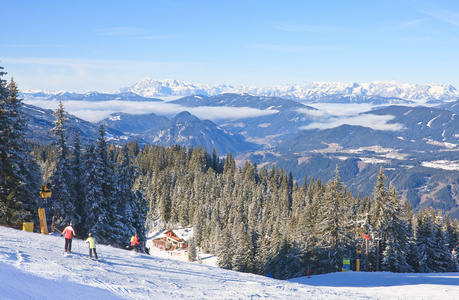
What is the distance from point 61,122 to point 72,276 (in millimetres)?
19942

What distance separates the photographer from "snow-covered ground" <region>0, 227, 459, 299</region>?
48.6ft

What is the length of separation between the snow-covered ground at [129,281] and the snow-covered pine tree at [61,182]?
21.7ft

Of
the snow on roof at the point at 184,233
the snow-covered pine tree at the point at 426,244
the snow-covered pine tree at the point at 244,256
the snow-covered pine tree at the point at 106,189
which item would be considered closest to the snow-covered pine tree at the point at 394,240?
the snow-covered pine tree at the point at 426,244

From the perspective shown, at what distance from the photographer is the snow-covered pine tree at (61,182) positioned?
31906 mm

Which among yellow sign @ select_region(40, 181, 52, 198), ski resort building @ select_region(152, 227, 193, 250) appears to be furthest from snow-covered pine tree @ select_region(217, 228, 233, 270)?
yellow sign @ select_region(40, 181, 52, 198)

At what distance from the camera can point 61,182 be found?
32.1 metres

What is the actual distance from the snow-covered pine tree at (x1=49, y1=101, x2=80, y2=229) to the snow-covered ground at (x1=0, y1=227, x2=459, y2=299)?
662 centimetres

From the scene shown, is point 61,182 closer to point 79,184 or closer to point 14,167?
point 79,184

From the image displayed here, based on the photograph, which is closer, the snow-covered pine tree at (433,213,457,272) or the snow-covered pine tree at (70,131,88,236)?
the snow-covered pine tree at (70,131,88,236)

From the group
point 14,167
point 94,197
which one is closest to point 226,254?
point 94,197

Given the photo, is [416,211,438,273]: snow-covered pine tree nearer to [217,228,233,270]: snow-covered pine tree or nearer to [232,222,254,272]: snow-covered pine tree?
[232,222,254,272]: snow-covered pine tree

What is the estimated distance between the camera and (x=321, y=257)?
44.4 m

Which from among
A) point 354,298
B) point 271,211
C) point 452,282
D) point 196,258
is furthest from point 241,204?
point 354,298

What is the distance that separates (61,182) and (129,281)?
17.6m
